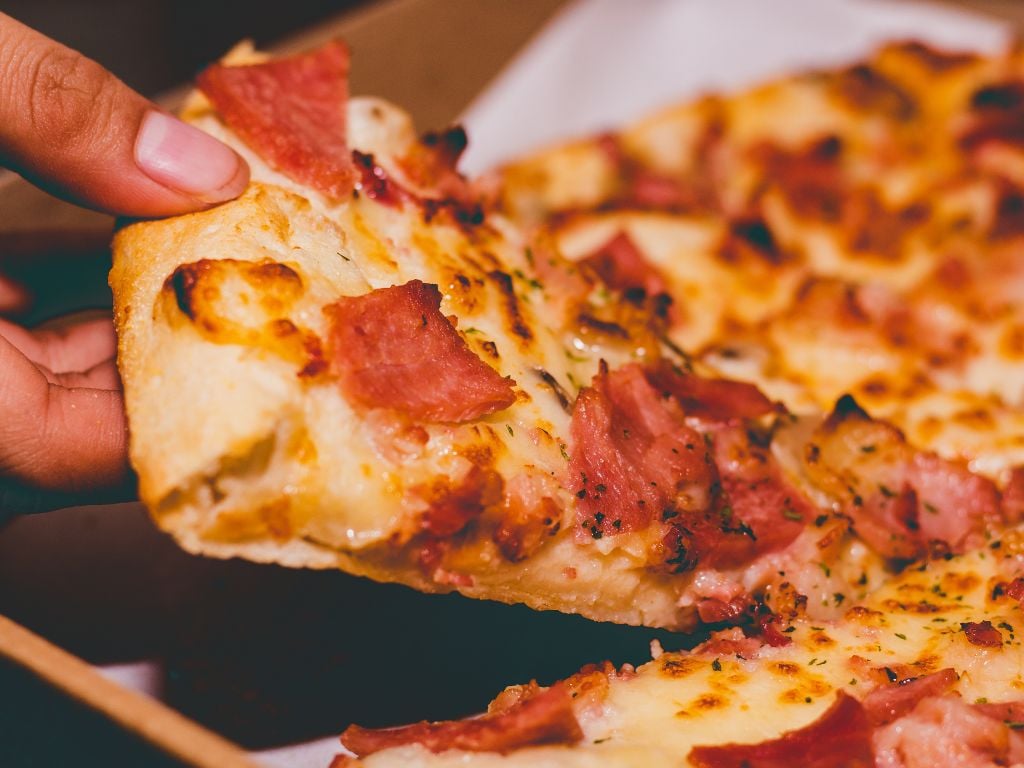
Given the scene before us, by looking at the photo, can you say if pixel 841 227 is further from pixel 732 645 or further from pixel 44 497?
pixel 44 497

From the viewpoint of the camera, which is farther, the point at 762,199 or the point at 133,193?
the point at 762,199

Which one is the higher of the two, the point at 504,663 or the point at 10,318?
the point at 10,318

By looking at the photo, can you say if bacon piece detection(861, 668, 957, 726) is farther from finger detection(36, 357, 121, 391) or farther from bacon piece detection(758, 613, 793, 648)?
finger detection(36, 357, 121, 391)

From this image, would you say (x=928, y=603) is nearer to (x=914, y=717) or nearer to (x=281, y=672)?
(x=914, y=717)

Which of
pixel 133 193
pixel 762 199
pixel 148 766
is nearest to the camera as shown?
pixel 148 766

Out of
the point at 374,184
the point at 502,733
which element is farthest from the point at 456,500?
the point at 374,184

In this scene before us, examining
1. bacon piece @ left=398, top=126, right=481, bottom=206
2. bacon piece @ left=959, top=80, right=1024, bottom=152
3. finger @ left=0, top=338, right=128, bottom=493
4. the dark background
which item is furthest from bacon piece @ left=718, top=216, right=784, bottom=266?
the dark background

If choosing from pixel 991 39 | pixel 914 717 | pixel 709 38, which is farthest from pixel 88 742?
pixel 991 39
